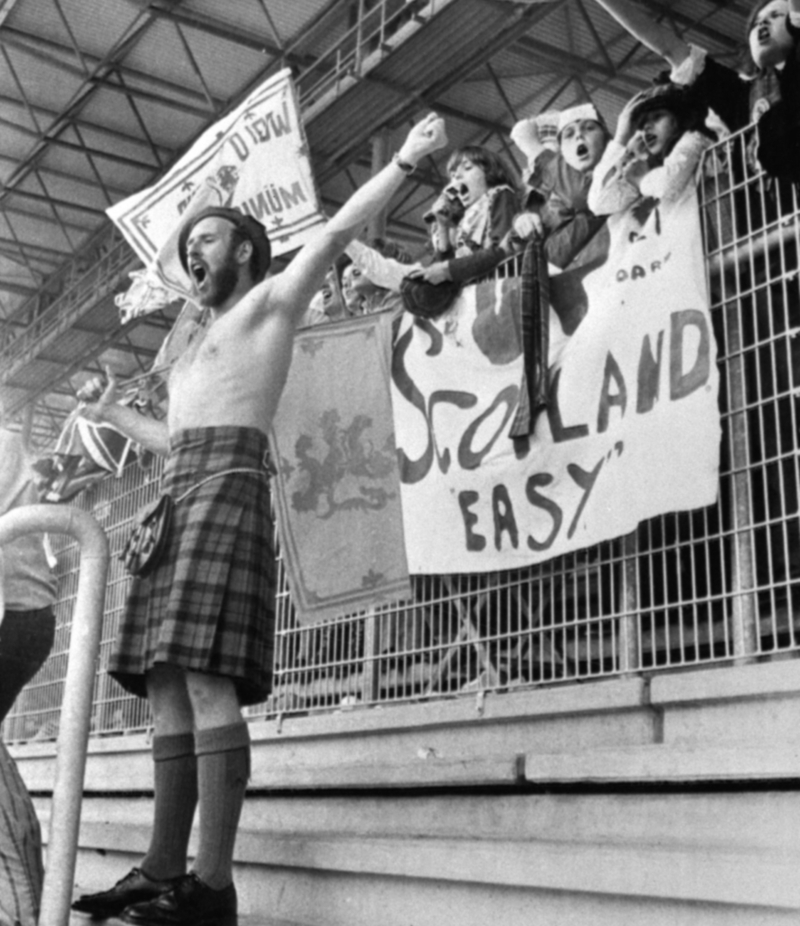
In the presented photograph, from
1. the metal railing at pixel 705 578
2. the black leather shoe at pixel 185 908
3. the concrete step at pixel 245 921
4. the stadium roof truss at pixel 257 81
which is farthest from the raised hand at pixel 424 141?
the stadium roof truss at pixel 257 81

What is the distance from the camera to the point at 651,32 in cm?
453

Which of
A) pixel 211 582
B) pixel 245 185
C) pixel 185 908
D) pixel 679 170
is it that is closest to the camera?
pixel 185 908

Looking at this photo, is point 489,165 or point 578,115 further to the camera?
point 489,165

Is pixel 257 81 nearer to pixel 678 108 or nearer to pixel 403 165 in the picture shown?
pixel 678 108

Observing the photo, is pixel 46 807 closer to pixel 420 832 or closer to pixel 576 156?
pixel 420 832

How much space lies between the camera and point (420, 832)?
3383 mm

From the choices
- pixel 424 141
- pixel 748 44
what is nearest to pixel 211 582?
pixel 424 141

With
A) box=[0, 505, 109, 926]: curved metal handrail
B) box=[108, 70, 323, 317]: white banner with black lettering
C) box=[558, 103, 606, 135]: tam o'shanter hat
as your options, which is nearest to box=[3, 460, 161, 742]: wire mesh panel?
box=[108, 70, 323, 317]: white banner with black lettering

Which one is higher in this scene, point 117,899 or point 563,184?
point 563,184

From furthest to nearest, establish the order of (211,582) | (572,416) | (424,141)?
(572,416)
(424,141)
(211,582)

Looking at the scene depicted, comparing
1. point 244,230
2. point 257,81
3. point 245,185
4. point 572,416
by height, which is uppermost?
point 257,81

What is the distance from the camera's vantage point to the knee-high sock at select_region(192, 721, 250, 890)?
9.25 ft

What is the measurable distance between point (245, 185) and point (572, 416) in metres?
1.85

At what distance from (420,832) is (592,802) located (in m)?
0.63
